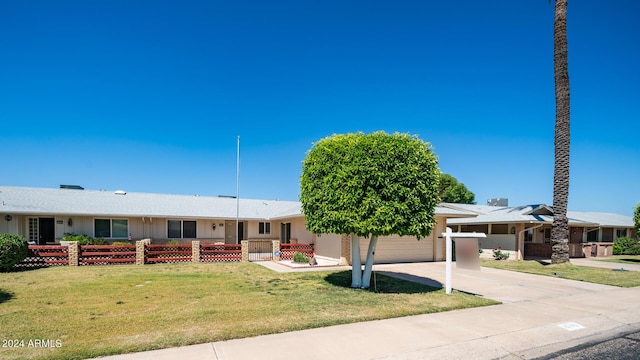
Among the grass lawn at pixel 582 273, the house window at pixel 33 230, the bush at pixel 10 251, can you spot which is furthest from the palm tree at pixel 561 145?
the house window at pixel 33 230

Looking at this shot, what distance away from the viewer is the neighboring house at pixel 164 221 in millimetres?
18875

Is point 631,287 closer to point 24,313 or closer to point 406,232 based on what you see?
point 406,232

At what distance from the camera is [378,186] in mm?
9781

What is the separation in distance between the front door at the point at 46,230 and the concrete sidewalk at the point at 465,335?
A: 20.7 m

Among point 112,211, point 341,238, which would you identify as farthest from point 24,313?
point 112,211

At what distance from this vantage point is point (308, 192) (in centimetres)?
1088

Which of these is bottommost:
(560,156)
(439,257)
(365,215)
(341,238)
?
(439,257)

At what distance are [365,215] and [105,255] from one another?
1427 centimetres

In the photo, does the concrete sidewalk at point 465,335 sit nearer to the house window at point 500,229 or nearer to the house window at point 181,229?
the house window at point 500,229

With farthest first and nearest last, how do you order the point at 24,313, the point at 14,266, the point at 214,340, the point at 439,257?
the point at 439,257, the point at 14,266, the point at 24,313, the point at 214,340

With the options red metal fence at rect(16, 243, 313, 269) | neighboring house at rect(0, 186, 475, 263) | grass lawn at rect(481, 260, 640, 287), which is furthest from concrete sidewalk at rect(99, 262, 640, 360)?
red metal fence at rect(16, 243, 313, 269)

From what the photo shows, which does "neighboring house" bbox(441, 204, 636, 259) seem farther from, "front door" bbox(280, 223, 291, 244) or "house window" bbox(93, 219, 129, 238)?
"house window" bbox(93, 219, 129, 238)

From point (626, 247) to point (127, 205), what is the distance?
35.4 meters

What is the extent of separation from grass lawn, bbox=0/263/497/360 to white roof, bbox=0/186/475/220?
751cm
